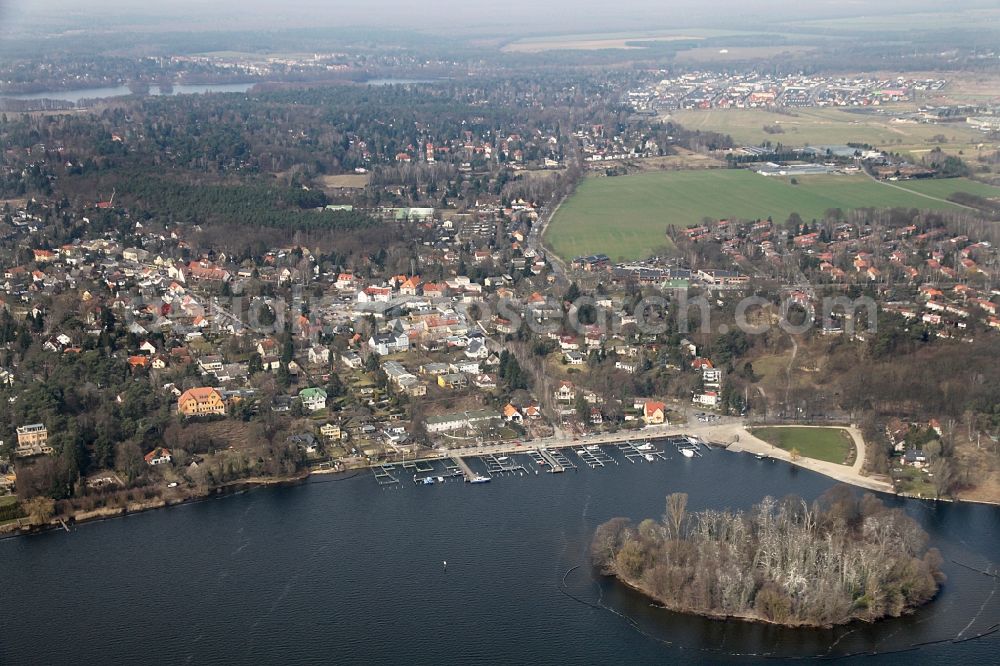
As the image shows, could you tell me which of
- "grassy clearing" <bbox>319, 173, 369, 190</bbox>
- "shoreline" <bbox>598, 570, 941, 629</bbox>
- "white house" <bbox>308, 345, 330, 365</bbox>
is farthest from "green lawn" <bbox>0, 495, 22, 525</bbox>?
"grassy clearing" <bbox>319, 173, 369, 190</bbox>

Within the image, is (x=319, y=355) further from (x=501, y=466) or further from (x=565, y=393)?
(x=501, y=466)

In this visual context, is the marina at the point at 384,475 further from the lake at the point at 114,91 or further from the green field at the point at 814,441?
the lake at the point at 114,91

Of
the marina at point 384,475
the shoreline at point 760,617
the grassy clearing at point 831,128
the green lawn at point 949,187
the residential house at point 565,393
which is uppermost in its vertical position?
the grassy clearing at point 831,128

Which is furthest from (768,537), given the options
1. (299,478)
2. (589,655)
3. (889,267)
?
(889,267)

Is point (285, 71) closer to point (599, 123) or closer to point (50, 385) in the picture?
point (599, 123)

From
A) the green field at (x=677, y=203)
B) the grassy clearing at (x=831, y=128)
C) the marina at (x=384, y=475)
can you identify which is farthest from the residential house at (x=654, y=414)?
the grassy clearing at (x=831, y=128)
